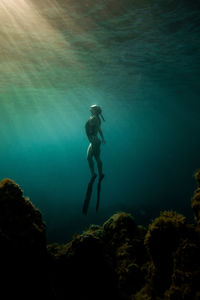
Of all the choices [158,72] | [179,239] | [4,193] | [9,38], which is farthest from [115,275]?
[158,72]

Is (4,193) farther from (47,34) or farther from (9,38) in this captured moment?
(9,38)

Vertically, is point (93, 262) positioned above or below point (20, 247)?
below

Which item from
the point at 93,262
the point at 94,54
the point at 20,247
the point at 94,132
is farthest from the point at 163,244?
the point at 94,54

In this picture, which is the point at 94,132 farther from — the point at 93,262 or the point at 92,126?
the point at 93,262

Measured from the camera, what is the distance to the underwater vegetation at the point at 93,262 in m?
2.01

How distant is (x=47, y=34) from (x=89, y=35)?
10.2ft

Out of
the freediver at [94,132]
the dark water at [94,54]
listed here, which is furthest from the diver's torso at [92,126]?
the dark water at [94,54]

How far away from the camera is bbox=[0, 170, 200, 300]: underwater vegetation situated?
6.58 feet

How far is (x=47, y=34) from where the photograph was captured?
13.2m

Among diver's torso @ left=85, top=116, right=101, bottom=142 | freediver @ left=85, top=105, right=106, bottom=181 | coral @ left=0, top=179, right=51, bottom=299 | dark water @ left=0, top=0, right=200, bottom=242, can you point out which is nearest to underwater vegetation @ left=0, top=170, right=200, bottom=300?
coral @ left=0, top=179, right=51, bottom=299

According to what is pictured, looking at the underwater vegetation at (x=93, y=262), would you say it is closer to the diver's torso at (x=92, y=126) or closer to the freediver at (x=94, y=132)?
the freediver at (x=94, y=132)

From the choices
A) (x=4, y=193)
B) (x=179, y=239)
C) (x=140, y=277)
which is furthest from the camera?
(x=140, y=277)

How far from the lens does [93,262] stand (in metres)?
2.78

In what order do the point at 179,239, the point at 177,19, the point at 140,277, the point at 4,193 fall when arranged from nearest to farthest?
1. the point at 179,239
2. the point at 4,193
3. the point at 140,277
4. the point at 177,19
